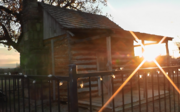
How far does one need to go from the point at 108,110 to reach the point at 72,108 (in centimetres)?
468

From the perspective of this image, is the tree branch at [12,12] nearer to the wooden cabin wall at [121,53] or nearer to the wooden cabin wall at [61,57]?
the wooden cabin wall at [61,57]

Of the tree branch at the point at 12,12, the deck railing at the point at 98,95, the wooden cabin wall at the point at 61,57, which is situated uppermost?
the tree branch at the point at 12,12

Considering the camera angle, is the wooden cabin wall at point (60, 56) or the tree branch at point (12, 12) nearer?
the wooden cabin wall at point (60, 56)

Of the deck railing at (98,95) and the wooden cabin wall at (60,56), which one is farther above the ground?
the wooden cabin wall at (60,56)

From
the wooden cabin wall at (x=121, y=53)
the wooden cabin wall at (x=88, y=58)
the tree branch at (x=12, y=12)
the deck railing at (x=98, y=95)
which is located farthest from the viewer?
the tree branch at (x=12, y=12)

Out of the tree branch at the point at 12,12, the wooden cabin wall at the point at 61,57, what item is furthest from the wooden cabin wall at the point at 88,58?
the tree branch at the point at 12,12

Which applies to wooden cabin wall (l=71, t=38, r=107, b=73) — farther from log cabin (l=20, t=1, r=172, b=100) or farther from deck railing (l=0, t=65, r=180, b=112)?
deck railing (l=0, t=65, r=180, b=112)

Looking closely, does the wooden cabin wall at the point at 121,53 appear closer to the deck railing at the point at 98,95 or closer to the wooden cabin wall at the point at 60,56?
the deck railing at the point at 98,95

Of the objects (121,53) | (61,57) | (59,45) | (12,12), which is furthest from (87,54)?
(12,12)

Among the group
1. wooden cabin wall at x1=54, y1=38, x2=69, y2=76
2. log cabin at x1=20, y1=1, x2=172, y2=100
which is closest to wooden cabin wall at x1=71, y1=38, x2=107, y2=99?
log cabin at x1=20, y1=1, x2=172, y2=100

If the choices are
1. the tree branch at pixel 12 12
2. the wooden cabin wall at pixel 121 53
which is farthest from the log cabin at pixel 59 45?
the tree branch at pixel 12 12

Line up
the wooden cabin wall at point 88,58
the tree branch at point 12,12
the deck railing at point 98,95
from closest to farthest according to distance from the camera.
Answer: the deck railing at point 98,95, the wooden cabin wall at point 88,58, the tree branch at point 12,12

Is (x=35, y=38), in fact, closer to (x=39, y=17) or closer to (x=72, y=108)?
(x=39, y=17)

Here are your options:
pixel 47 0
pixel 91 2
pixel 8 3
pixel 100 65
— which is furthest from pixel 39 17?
pixel 91 2
